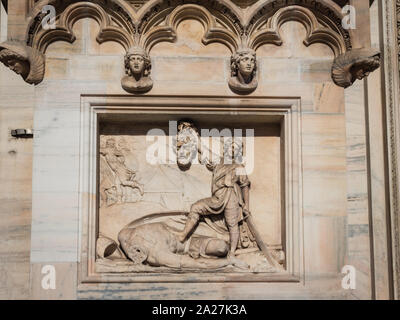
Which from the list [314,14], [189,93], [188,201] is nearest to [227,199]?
[188,201]

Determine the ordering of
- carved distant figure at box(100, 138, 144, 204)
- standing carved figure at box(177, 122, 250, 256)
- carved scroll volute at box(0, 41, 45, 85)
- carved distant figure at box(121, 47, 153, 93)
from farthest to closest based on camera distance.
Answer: carved distant figure at box(100, 138, 144, 204) → standing carved figure at box(177, 122, 250, 256) → carved distant figure at box(121, 47, 153, 93) → carved scroll volute at box(0, 41, 45, 85)

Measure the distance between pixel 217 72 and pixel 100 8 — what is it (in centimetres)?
125

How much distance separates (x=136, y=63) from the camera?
7.09 metres

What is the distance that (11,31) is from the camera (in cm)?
707

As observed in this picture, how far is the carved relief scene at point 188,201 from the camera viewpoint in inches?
279

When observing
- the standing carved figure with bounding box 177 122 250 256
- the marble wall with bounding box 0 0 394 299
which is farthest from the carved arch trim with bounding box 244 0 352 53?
the standing carved figure with bounding box 177 122 250 256

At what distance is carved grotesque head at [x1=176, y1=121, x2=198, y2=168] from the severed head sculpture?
1432 mm

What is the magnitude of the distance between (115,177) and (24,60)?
4.54 ft

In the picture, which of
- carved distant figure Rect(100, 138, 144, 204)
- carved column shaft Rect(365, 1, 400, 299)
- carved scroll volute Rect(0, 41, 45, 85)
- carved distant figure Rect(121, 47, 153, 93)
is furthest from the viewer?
carved distant figure Rect(100, 138, 144, 204)

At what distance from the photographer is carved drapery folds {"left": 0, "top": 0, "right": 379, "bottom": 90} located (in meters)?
7.19

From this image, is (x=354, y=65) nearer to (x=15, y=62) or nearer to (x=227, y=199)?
(x=227, y=199)

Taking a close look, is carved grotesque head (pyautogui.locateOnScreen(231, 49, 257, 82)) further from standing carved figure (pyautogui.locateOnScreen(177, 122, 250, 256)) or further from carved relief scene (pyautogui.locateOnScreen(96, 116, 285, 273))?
standing carved figure (pyautogui.locateOnScreen(177, 122, 250, 256))

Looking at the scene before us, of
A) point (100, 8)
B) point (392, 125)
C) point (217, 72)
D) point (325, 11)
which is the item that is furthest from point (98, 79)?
point (392, 125)

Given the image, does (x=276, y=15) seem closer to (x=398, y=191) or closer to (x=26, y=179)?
(x=398, y=191)
